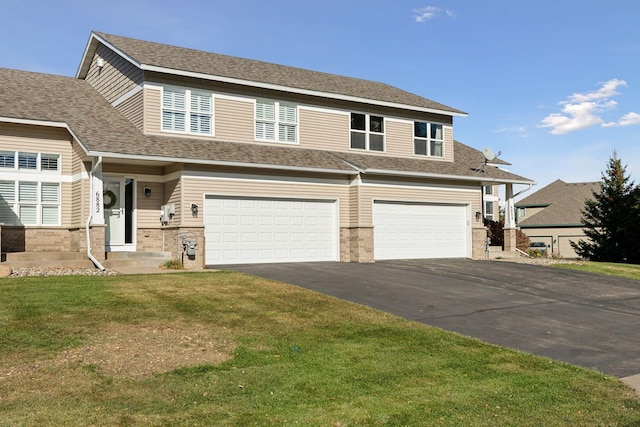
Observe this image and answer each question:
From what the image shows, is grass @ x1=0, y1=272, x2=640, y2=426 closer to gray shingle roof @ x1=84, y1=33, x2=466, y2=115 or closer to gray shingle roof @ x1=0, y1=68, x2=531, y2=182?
gray shingle roof @ x1=0, y1=68, x2=531, y2=182

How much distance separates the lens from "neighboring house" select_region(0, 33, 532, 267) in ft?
60.5

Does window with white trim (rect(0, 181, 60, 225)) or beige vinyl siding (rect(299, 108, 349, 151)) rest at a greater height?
beige vinyl siding (rect(299, 108, 349, 151))

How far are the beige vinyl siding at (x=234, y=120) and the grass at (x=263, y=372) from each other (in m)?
10.4

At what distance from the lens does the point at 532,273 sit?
18609mm

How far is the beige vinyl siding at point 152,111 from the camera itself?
1934 cm

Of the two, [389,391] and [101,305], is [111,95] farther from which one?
[389,391]

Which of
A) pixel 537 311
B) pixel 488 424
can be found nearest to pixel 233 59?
pixel 537 311

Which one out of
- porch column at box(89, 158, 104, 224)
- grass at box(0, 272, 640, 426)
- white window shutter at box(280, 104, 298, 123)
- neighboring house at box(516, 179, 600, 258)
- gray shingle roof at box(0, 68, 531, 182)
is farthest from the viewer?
neighboring house at box(516, 179, 600, 258)

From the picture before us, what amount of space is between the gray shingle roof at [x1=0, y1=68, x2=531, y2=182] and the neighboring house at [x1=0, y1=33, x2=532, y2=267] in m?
0.07

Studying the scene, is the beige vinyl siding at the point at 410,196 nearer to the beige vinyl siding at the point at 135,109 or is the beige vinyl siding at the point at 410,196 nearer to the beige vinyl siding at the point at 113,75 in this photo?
the beige vinyl siding at the point at 135,109

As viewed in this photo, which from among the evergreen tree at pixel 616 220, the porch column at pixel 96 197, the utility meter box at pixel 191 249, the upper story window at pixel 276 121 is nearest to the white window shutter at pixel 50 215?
the porch column at pixel 96 197

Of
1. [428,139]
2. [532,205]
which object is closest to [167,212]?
[428,139]

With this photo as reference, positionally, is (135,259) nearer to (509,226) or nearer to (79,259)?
(79,259)

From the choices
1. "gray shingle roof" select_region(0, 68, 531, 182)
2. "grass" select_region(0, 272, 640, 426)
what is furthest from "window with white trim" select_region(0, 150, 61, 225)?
A: "grass" select_region(0, 272, 640, 426)
